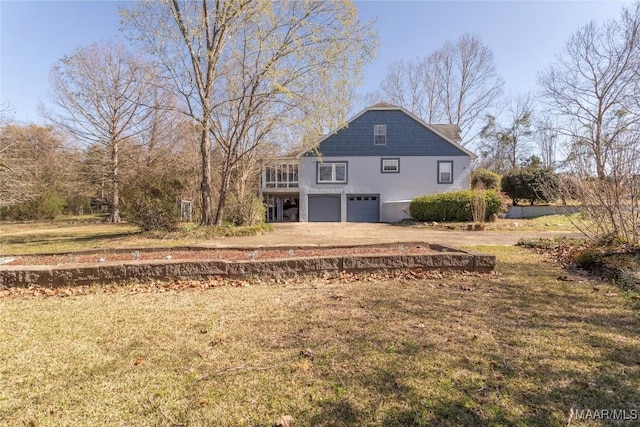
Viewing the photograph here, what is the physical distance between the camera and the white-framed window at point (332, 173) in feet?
75.1

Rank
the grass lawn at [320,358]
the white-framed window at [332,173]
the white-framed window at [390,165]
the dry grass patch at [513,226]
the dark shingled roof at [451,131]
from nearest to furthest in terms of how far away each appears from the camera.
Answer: the grass lawn at [320,358], the dry grass patch at [513,226], the white-framed window at [390,165], the white-framed window at [332,173], the dark shingled roof at [451,131]

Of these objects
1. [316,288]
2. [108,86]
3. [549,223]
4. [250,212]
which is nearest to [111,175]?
[108,86]

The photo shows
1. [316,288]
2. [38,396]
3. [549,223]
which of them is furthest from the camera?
[549,223]

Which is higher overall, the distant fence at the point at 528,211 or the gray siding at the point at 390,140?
the gray siding at the point at 390,140

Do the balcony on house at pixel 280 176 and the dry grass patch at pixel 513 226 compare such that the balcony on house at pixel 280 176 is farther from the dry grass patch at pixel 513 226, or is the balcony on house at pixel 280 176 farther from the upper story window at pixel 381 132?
the dry grass patch at pixel 513 226

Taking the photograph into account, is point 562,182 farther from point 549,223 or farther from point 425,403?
point 549,223

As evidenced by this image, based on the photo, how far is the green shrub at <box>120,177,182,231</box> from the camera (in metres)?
11.6

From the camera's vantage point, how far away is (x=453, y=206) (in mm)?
18406

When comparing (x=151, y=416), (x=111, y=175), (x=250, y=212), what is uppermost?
(x=111, y=175)

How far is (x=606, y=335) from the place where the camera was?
3.11 meters

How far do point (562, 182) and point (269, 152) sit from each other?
17055 millimetres

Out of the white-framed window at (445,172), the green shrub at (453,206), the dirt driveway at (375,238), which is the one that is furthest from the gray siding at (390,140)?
the dirt driveway at (375,238)

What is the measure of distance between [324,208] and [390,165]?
17.6 feet

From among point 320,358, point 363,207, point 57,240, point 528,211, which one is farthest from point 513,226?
point 57,240
